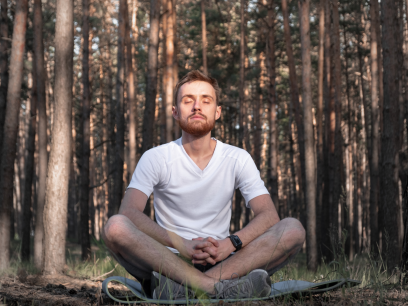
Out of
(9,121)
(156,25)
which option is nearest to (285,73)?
(156,25)

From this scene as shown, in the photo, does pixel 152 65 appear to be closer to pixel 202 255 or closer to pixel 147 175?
pixel 147 175

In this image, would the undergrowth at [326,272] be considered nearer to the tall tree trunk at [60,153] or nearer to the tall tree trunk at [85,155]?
the tall tree trunk at [60,153]

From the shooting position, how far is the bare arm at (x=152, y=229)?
3.02 metres

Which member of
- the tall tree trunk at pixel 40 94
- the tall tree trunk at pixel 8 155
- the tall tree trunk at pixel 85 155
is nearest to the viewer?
the tall tree trunk at pixel 8 155

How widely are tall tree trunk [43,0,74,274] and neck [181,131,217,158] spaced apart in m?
2.88

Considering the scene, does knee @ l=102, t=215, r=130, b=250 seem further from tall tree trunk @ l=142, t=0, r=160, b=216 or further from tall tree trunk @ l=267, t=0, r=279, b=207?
tall tree trunk @ l=267, t=0, r=279, b=207

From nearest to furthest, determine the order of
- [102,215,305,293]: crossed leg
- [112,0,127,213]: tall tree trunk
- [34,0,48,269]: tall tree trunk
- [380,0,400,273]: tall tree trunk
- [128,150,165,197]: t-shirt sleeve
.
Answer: [102,215,305,293]: crossed leg → [128,150,165,197]: t-shirt sleeve → [380,0,400,273]: tall tree trunk → [34,0,48,269]: tall tree trunk → [112,0,127,213]: tall tree trunk

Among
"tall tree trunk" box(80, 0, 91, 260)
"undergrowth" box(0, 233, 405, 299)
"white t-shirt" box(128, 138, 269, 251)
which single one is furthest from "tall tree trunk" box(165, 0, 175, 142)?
A: "white t-shirt" box(128, 138, 269, 251)

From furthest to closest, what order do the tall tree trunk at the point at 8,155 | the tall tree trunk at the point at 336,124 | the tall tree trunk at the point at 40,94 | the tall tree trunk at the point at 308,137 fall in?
the tall tree trunk at the point at 336,124, the tall tree trunk at the point at 40,94, the tall tree trunk at the point at 308,137, the tall tree trunk at the point at 8,155

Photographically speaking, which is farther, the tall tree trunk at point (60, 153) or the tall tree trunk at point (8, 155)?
the tall tree trunk at point (8, 155)

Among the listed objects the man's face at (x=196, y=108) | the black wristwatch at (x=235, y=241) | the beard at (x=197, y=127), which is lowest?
the black wristwatch at (x=235, y=241)

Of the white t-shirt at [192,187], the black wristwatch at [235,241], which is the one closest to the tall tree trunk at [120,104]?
the white t-shirt at [192,187]

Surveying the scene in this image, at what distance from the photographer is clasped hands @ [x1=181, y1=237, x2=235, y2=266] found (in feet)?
9.72

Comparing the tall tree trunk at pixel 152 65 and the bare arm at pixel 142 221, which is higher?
the tall tree trunk at pixel 152 65
